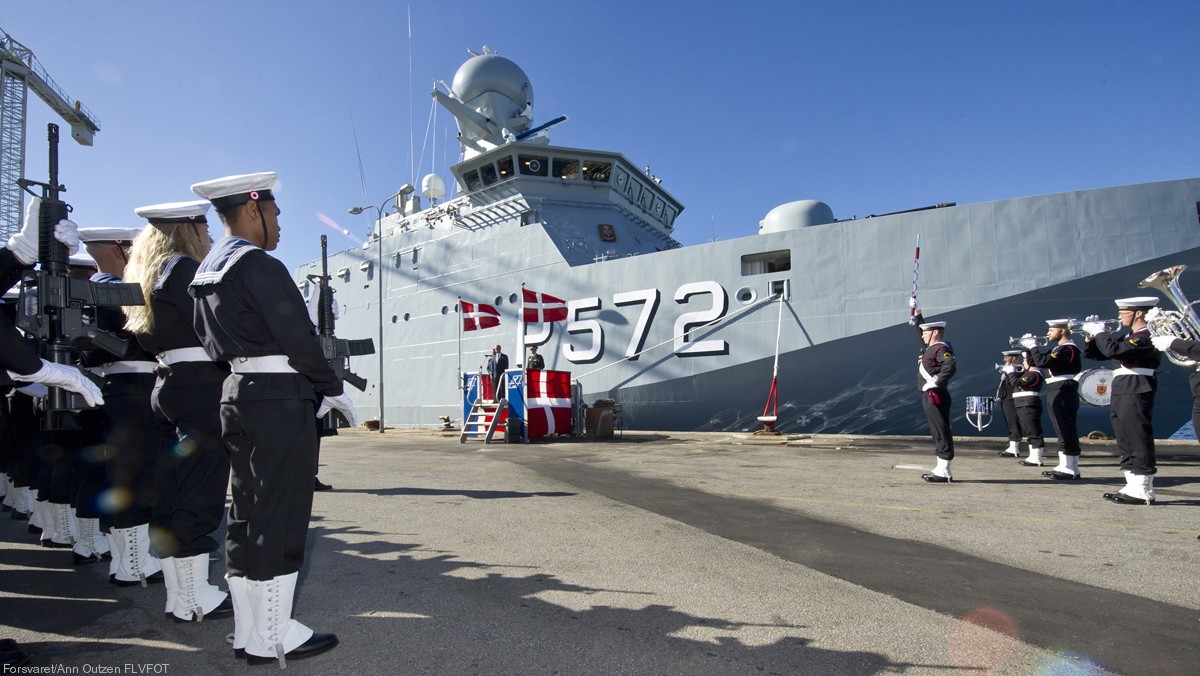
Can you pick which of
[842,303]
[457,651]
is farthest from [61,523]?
[842,303]

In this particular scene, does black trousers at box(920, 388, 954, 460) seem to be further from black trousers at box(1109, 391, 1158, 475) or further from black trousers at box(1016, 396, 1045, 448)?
black trousers at box(1016, 396, 1045, 448)

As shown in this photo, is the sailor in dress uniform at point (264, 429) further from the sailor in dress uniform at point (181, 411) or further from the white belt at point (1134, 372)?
the white belt at point (1134, 372)

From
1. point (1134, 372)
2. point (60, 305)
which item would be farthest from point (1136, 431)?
point (60, 305)

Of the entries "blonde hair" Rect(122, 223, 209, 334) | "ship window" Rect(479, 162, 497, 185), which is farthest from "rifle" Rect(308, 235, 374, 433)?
Answer: "ship window" Rect(479, 162, 497, 185)

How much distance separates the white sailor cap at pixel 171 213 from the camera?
9.43ft

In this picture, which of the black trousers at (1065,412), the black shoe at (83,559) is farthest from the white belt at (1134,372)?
the black shoe at (83,559)

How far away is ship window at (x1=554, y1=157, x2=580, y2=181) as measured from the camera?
698 inches

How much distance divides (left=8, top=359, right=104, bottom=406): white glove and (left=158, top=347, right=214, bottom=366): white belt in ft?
1.44

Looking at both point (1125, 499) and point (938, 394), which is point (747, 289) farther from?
→ point (1125, 499)

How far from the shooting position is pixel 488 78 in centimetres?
2209

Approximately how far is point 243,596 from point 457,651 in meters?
0.80

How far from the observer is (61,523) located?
13.4 ft

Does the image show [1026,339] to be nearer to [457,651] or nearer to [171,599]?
[457,651]

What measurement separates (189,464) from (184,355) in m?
0.52
